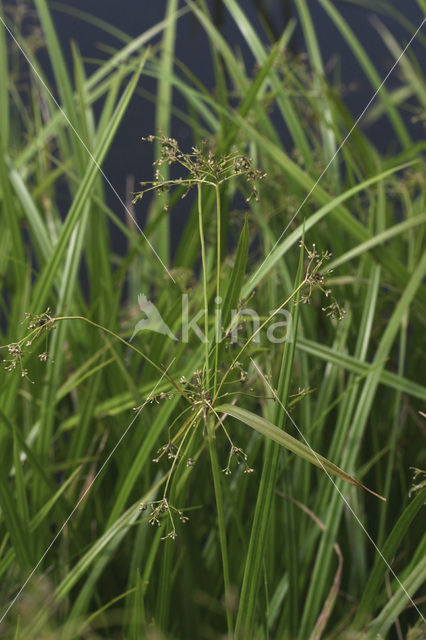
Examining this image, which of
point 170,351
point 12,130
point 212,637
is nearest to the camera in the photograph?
point 212,637

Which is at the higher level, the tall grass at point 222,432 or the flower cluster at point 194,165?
the flower cluster at point 194,165

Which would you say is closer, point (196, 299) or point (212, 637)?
point (212, 637)

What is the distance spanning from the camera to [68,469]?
622mm

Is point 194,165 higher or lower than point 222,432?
higher

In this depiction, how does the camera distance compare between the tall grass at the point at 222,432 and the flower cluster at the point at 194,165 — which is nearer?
the flower cluster at the point at 194,165

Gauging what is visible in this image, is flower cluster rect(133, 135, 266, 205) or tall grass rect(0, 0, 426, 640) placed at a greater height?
flower cluster rect(133, 135, 266, 205)

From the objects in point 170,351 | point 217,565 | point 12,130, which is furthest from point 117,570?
point 12,130

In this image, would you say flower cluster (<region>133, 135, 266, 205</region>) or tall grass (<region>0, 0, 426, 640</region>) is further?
tall grass (<region>0, 0, 426, 640</region>)

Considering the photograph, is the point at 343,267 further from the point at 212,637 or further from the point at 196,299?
the point at 212,637

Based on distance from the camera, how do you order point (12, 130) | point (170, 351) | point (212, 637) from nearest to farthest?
point (212, 637) → point (170, 351) → point (12, 130)

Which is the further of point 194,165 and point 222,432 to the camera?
point 222,432

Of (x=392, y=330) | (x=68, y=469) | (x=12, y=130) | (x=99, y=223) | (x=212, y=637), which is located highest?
(x=12, y=130)

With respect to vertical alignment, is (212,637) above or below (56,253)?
below

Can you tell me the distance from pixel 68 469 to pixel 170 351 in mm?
145
